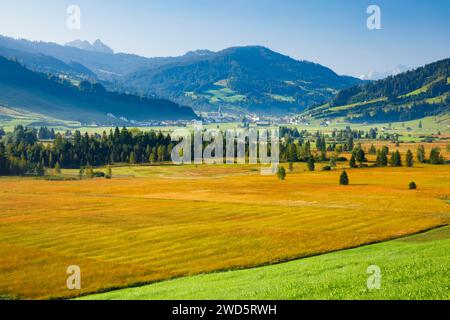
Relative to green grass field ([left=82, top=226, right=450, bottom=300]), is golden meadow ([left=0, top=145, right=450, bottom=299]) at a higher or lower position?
lower

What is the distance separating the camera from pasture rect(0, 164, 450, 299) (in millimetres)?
53281

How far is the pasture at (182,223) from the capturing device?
53.3 m

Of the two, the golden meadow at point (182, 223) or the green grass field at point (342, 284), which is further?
the golden meadow at point (182, 223)

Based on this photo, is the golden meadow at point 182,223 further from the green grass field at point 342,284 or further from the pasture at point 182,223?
the green grass field at point 342,284

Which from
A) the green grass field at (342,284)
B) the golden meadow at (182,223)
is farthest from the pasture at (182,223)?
the green grass field at (342,284)

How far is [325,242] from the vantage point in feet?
218

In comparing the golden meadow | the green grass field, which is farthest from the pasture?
the green grass field

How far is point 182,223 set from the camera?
3376 inches

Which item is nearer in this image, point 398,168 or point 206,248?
point 206,248

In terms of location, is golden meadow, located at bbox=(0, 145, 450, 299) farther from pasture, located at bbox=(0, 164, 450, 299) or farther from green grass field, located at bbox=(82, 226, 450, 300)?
green grass field, located at bbox=(82, 226, 450, 300)

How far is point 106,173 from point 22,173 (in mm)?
31411
